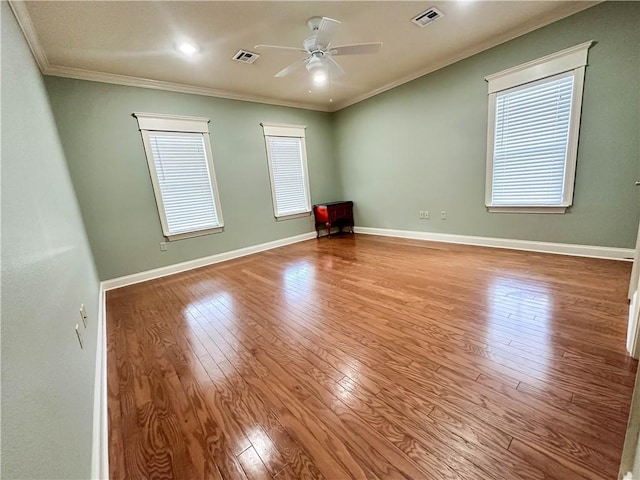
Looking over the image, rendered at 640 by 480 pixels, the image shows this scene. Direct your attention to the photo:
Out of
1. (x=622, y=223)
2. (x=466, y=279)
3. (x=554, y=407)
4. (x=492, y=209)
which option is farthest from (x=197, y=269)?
(x=622, y=223)

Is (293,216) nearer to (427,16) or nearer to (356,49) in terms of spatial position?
(356,49)

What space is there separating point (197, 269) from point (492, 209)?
4.45 m

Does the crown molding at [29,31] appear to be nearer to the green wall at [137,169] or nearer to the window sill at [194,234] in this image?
the green wall at [137,169]

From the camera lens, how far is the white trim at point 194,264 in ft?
11.2

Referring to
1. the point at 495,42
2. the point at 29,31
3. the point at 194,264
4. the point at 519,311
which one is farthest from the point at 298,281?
the point at 495,42

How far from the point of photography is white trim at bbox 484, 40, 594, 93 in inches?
106

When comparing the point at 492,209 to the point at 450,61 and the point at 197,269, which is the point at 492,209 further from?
the point at 197,269

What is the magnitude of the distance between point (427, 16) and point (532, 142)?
194 centimetres

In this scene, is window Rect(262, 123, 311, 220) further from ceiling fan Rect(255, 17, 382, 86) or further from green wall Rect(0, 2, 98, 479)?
green wall Rect(0, 2, 98, 479)

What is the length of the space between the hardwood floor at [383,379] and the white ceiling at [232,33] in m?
2.68

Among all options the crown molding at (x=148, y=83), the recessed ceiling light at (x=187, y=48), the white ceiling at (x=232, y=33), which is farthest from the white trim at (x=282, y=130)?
the recessed ceiling light at (x=187, y=48)

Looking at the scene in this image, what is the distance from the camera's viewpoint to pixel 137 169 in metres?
3.47

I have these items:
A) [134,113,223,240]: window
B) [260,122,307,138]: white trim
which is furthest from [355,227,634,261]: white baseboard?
[134,113,223,240]: window

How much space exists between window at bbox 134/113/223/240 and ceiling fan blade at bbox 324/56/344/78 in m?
2.08
